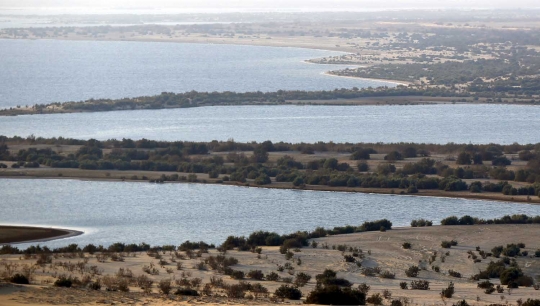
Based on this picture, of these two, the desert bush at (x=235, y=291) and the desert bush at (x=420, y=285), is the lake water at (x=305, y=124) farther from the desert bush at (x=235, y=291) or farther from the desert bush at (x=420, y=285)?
the desert bush at (x=235, y=291)

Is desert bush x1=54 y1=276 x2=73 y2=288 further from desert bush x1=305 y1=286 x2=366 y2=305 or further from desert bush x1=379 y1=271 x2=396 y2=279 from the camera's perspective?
desert bush x1=379 y1=271 x2=396 y2=279

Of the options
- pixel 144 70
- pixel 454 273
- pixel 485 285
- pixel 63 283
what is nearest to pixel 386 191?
pixel 454 273

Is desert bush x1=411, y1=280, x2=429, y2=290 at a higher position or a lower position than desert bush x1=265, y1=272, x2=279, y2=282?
lower

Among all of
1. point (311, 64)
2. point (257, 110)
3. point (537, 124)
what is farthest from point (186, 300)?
point (311, 64)

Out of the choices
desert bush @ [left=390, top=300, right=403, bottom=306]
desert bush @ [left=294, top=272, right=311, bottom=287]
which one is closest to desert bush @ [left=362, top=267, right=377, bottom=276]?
desert bush @ [left=294, top=272, right=311, bottom=287]

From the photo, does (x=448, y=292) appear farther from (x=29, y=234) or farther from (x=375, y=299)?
(x=29, y=234)

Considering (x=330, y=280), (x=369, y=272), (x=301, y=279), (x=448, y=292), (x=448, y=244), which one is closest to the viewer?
(x=448, y=292)

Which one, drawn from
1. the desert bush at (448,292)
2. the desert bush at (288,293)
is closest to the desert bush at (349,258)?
the desert bush at (448,292)
